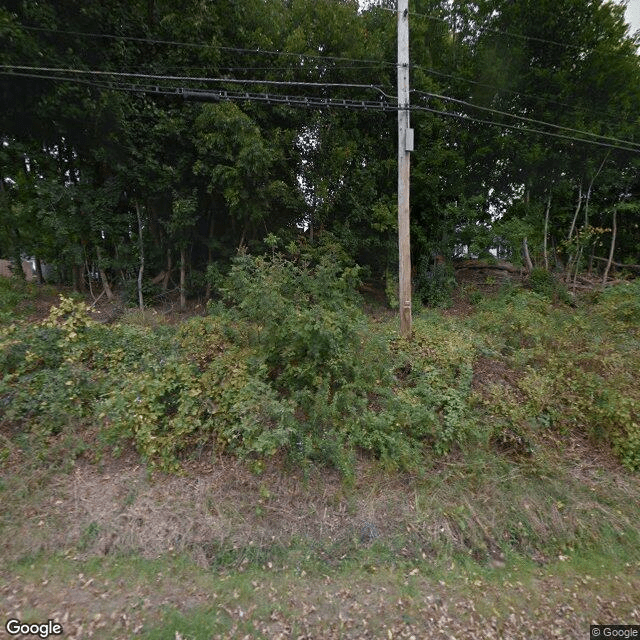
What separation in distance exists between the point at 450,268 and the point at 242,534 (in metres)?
9.35

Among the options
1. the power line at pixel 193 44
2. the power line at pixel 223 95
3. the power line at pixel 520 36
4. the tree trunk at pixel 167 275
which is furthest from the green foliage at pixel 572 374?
the tree trunk at pixel 167 275

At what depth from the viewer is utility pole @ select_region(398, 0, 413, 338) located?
5.82 metres

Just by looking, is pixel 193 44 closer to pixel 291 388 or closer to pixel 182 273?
pixel 182 273

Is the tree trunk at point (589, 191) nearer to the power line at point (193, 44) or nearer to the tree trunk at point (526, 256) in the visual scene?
the tree trunk at point (526, 256)

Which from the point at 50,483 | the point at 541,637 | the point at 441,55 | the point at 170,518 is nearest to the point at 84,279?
the point at 50,483

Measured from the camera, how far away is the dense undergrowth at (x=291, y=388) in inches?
150

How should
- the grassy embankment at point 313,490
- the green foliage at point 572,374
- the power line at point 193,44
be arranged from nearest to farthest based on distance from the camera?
the grassy embankment at point 313,490 → the green foliage at point 572,374 → the power line at point 193,44

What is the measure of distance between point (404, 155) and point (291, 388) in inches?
180

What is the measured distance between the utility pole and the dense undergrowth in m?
1.15

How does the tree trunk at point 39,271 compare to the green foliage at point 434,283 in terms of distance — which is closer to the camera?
the green foliage at point 434,283

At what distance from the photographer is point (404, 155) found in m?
6.07

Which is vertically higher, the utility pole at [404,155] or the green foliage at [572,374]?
the utility pole at [404,155]

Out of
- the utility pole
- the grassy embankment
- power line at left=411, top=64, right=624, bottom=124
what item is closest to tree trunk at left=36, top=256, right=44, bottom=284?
the grassy embankment

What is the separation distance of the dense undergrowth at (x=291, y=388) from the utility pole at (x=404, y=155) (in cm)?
115
